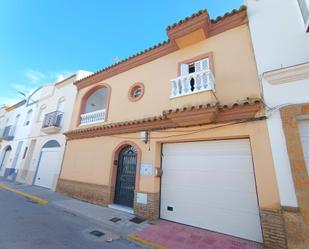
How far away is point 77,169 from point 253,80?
9288mm

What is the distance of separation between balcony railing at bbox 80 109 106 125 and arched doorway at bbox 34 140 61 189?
9.61 ft

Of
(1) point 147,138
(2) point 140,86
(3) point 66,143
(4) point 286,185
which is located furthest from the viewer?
(3) point 66,143

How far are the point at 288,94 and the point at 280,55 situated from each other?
4.31 feet

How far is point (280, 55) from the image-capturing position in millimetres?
5031

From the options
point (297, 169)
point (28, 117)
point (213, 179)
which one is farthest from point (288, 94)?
point (28, 117)

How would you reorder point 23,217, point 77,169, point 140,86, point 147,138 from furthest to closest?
point 77,169 < point 140,86 < point 147,138 < point 23,217

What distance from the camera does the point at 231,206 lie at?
16.5 feet

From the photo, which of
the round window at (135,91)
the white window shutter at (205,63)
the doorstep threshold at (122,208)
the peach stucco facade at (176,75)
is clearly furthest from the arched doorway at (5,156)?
the white window shutter at (205,63)

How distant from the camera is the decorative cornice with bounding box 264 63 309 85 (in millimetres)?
4449

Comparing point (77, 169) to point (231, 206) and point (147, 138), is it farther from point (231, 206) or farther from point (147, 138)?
point (231, 206)

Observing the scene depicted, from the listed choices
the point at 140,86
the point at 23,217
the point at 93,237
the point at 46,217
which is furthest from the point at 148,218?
the point at 140,86

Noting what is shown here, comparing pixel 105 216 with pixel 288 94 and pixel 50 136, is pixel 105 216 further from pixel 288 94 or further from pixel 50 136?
pixel 50 136

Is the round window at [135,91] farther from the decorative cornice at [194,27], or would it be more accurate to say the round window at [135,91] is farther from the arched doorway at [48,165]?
the arched doorway at [48,165]

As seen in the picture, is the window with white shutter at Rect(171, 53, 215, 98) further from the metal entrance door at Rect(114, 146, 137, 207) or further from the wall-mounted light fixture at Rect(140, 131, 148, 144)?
the metal entrance door at Rect(114, 146, 137, 207)
